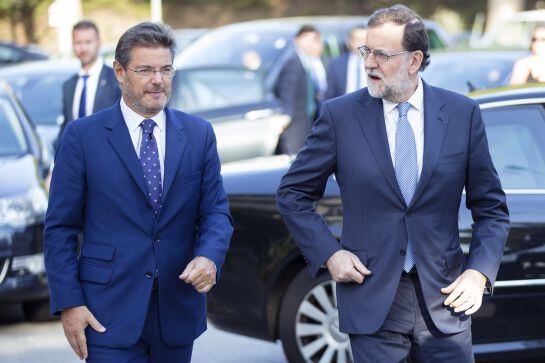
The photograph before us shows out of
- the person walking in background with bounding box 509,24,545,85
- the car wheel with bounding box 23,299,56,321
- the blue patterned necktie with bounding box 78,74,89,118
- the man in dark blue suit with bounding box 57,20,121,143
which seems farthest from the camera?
the person walking in background with bounding box 509,24,545,85

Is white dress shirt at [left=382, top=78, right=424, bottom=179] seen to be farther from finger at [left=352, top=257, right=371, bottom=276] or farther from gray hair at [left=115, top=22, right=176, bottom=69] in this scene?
gray hair at [left=115, top=22, right=176, bottom=69]

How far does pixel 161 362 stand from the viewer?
4.10 m

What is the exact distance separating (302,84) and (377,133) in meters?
8.51

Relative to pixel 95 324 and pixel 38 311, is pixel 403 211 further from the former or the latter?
pixel 38 311

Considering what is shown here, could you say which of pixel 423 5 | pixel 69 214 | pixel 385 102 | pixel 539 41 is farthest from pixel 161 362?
pixel 423 5

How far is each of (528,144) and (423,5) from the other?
41529mm

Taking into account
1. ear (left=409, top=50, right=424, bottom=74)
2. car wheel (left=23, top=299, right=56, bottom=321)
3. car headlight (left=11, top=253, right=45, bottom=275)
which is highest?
ear (left=409, top=50, right=424, bottom=74)

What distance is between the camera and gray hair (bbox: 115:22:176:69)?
4086 millimetres

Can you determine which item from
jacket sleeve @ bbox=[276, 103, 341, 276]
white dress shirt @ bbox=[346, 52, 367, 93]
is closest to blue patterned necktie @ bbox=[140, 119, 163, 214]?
jacket sleeve @ bbox=[276, 103, 341, 276]

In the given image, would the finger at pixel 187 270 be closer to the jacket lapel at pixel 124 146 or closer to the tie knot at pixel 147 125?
the jacket lapel at pixel 124 146

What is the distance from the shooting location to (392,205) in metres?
4.02

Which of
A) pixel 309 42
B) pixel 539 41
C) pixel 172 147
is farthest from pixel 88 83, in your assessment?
pixel 309 42

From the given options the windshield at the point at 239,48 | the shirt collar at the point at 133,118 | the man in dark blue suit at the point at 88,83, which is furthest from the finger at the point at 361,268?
the windshield at the point at 239,48

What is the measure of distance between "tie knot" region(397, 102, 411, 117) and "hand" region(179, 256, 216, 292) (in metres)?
0.84
